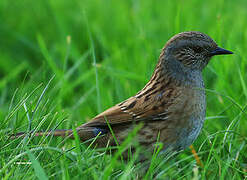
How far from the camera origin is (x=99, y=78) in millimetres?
5738

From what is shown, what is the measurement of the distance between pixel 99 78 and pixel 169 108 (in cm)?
162

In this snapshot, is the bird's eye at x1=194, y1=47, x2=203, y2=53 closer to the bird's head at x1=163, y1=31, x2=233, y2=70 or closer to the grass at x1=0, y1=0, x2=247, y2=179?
the bird's head at x1=163, y1=31, x2=233, y2=70

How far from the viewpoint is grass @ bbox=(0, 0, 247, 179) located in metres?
3.60

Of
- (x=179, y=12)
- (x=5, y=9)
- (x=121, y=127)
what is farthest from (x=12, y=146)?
(x=5, y=9)

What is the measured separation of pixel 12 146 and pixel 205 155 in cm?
166

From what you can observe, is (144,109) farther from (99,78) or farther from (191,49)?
(99,78)

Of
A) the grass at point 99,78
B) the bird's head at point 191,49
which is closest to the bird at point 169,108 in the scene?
the bird's head at point 191,49

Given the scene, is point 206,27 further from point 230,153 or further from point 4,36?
point 230,153

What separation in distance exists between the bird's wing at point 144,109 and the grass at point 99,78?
0.28 metres

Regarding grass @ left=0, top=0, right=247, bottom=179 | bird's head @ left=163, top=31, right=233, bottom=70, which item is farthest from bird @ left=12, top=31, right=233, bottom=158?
grass @ left=0, top=0, right=247, bottom=179

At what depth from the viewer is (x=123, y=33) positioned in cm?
754

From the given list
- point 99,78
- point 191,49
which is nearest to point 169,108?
point 191,49

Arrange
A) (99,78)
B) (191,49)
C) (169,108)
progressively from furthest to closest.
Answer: (99,78)
(191,49)
(169,108)

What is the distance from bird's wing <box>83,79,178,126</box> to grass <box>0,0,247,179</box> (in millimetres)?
284
